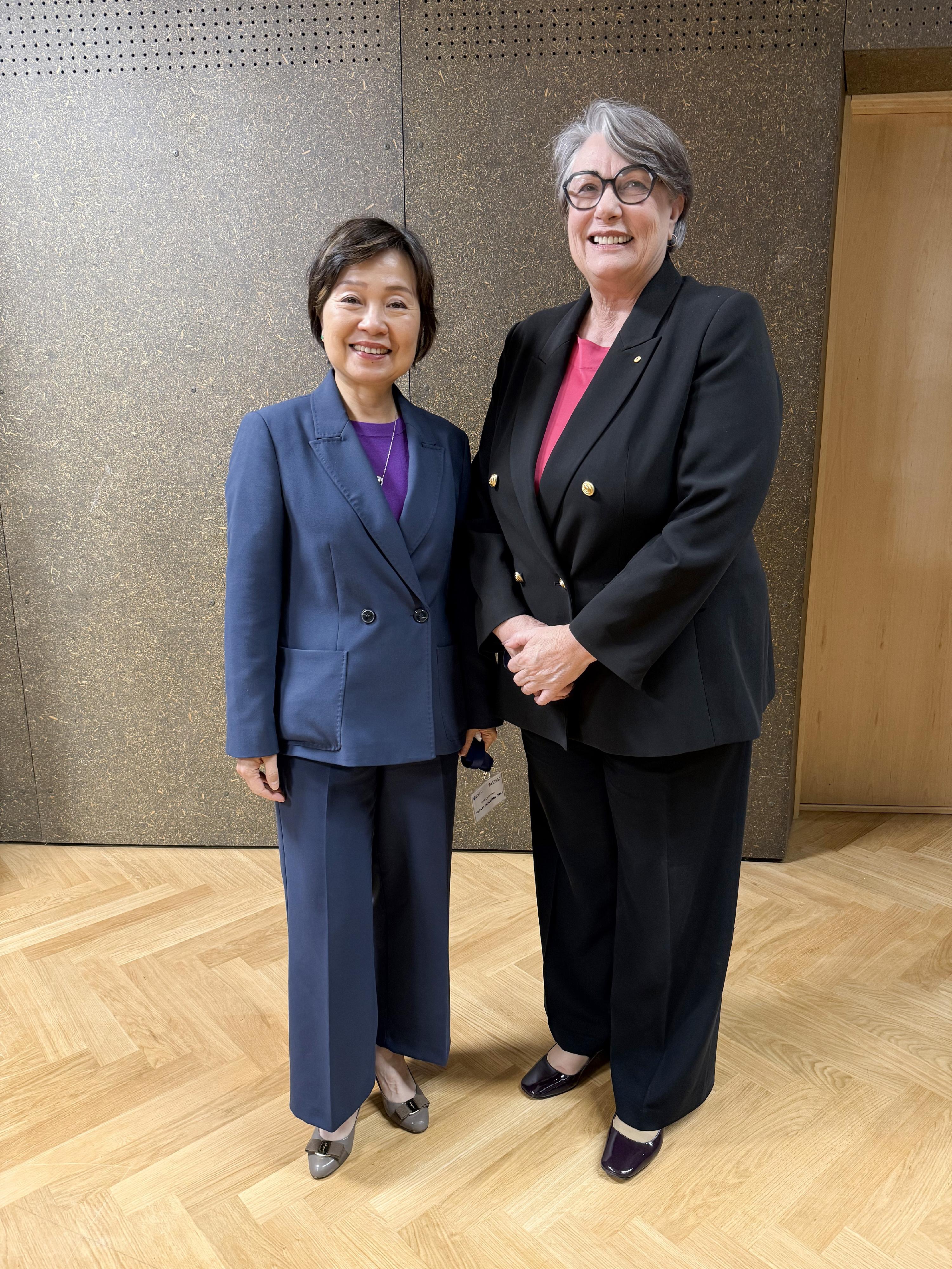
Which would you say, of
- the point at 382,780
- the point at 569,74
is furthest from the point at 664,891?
the point at 569,74

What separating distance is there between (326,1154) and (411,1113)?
0.18 m

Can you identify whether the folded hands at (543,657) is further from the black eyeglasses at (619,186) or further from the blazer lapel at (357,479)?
the black eyeglasses at (619,186)

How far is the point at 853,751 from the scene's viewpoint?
3.16 m

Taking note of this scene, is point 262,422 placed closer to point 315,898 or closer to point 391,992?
point 315,898

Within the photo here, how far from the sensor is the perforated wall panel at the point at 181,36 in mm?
2439

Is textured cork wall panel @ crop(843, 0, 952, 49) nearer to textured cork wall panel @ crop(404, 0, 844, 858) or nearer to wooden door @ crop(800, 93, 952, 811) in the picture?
textured cork wall panel @ crop(404, 0, 844, 858)

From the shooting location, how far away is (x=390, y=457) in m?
1.59

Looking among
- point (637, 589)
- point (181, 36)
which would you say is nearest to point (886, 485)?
point (637, 589)

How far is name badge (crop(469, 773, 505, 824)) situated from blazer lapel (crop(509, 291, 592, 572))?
1.56ft

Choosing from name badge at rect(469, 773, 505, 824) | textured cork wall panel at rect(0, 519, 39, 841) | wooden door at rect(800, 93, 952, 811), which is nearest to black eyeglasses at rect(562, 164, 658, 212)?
name badge at rect(469, 773, 505, 824)

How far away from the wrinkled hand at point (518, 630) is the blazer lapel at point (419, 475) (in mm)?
198

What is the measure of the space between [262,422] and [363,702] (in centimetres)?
48

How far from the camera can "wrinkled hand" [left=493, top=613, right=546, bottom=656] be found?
5.05 ft

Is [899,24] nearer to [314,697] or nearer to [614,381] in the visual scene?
[614,381]
